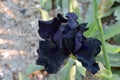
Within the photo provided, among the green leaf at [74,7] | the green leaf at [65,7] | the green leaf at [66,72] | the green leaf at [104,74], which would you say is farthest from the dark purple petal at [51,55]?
the green leaf at [65,7]

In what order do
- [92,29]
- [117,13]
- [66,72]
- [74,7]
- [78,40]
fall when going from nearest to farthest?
1. [78,40]
2. [66,72]
3. [92,29]
4. [74,7]
5. [117,13]

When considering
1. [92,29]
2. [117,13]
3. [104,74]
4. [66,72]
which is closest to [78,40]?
[104,74]

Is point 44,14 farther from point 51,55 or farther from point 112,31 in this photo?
point 51,55

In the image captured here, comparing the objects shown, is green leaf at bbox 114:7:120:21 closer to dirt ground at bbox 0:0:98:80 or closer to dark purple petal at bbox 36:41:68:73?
dirt ground at bbox 0:0:98:80

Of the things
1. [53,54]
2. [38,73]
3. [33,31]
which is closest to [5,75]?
[38,73]

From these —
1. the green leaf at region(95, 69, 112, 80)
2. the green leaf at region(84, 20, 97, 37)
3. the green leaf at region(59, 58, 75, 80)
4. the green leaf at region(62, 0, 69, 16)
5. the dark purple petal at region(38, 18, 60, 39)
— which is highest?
the dark purple petal at region(38, 18, 60, 39)

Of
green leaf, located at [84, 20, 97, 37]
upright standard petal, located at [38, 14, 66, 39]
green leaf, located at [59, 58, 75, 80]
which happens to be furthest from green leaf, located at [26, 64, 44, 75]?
upright standard petal, located at [38, 14, 66, 39]

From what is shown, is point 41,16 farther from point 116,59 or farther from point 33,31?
point 116,59
